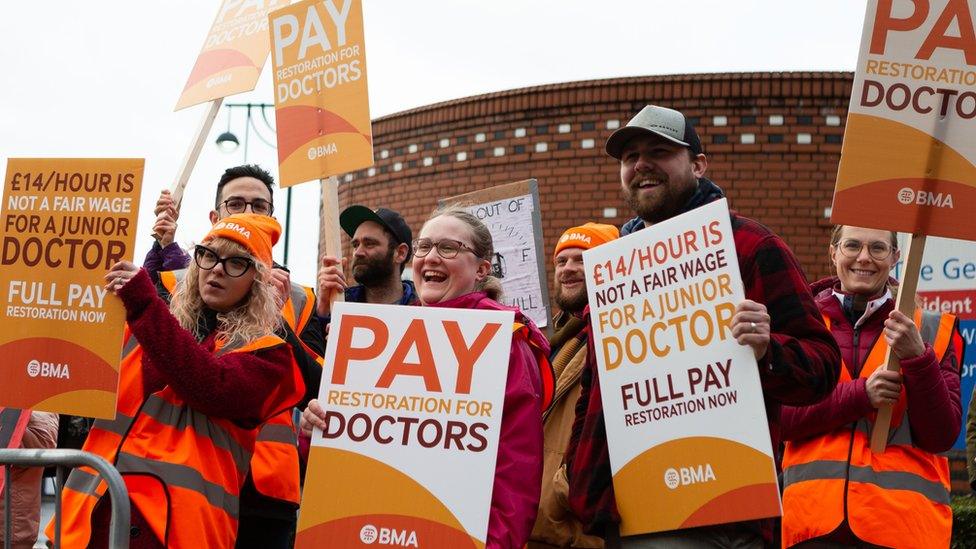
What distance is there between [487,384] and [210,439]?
950 millimetres

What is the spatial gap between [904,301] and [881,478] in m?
0.61

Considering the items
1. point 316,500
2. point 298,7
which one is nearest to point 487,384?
point 316,500

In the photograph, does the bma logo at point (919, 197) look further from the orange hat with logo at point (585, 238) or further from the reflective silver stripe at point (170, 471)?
the reflective silver stripe at point (170, 471)

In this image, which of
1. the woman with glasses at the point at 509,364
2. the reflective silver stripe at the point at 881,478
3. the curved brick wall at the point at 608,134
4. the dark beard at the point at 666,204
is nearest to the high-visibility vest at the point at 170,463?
the woman with glasses at the point at 509,364

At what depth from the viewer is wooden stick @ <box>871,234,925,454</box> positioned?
11.2ft

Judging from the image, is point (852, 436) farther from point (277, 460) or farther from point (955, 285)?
point (955, 285)

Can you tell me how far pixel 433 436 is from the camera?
2.97m

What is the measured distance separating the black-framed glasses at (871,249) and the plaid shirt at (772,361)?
104cm

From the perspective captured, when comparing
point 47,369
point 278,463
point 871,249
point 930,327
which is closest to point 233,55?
point 278,463

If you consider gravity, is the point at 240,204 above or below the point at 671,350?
above

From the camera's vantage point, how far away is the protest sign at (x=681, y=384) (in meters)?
2.75

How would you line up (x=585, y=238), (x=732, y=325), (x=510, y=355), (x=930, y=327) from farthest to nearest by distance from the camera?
(x=585, y=238)
(x=930, y=327)
(x=510, y=355)
(x=732, y=325)

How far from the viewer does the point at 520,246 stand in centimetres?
578

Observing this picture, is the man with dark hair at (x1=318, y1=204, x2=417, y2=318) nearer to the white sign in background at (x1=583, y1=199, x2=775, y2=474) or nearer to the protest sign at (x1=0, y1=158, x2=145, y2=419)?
the protest sign at (x1=0, y1=158, x2=145, y2=419)
